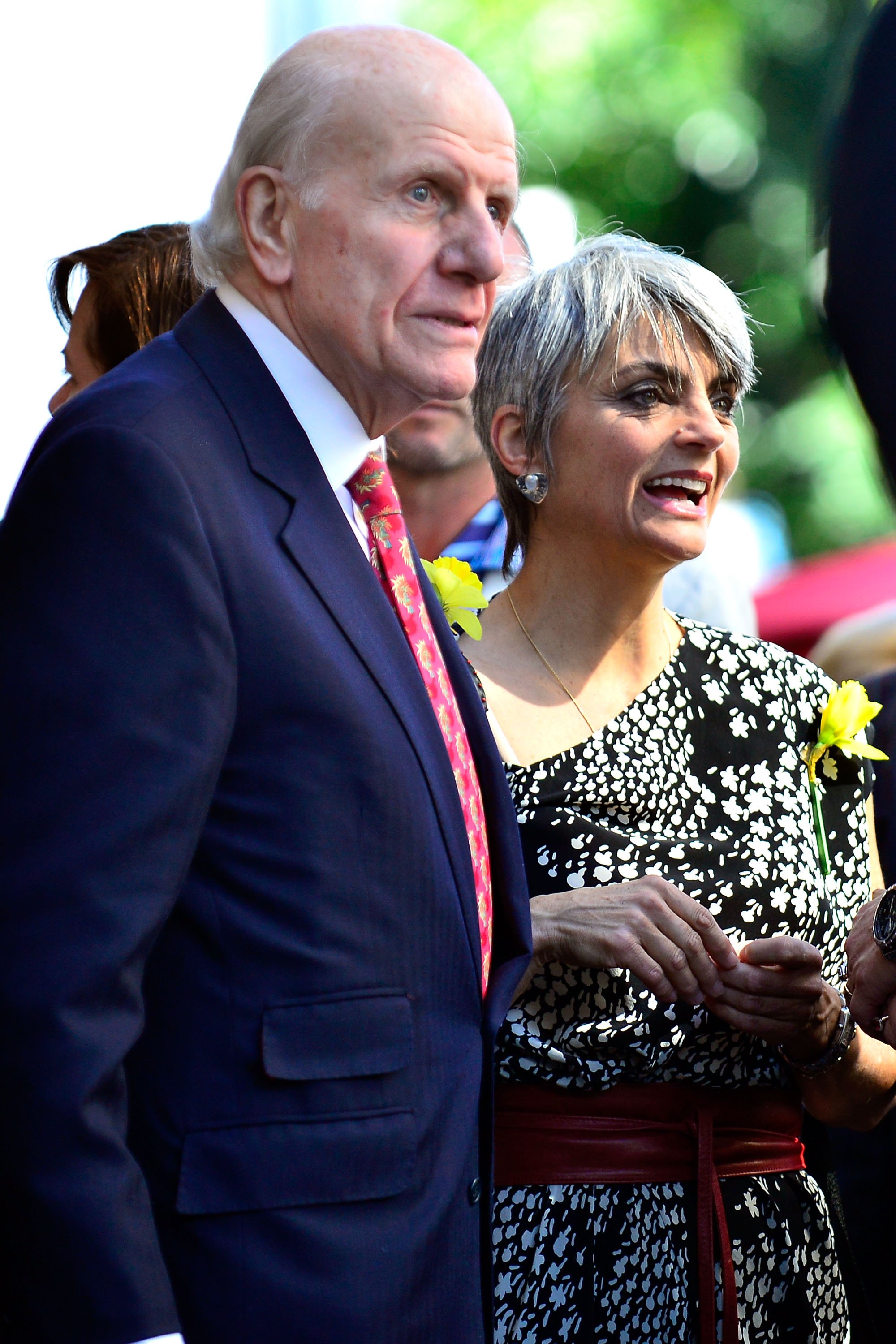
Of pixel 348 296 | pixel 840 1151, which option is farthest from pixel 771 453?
pixel 348 296

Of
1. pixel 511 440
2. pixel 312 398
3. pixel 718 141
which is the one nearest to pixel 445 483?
pixel 511 440

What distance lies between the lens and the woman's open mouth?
2.67 m

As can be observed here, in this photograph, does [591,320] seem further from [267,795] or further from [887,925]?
[267,795]

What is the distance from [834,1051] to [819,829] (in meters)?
0.38

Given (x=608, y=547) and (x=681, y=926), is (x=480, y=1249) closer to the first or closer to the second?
(x=681, y=926)

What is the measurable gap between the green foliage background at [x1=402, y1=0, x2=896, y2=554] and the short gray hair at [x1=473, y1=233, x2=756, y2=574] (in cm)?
1138

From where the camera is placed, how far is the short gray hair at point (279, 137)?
1835mm

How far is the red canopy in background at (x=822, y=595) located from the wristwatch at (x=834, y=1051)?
5893 millimetres

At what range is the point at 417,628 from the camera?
1.92m

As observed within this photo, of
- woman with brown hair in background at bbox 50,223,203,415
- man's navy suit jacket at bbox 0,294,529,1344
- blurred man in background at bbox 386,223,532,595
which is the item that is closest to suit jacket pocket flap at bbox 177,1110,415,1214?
man's navy suit jacket at bbox 0,294,529,1344

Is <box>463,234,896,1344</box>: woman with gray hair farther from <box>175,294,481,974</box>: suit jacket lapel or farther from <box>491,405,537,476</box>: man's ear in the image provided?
<box>175,294,481,974</box>: suit jacket lapel

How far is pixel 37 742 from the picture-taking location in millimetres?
1452

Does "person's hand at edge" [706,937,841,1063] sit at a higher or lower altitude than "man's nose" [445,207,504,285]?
lower

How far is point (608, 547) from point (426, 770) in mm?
1099
